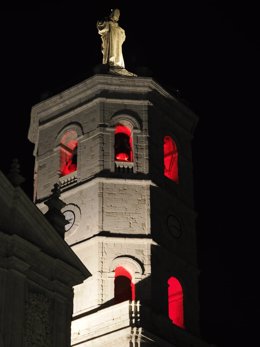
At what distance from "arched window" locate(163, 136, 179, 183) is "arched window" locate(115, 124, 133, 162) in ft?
4.59

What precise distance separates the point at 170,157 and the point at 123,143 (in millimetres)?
1943

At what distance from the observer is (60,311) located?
1073 inches

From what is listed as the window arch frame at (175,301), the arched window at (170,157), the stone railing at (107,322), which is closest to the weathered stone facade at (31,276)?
the stone railing at (107,322)

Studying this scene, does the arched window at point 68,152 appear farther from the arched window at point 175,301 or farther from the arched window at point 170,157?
the arched window at point 175,301

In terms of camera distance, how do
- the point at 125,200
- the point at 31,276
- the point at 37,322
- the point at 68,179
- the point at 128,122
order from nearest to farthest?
the point at 37,322
the point at 31,276
the point at 125,200
the point at 68,179
the point at 128,122

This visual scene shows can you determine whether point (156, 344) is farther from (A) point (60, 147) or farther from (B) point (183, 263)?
(A) point (60, 147)

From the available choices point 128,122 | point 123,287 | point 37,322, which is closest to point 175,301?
point 123,287

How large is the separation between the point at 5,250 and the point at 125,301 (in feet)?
21.6

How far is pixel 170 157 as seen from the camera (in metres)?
37.6

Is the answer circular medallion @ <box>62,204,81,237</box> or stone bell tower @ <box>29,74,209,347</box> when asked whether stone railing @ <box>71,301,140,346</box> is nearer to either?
stone bell tower @ <box>29,74,209,347</box>

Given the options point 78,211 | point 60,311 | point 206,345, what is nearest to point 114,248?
point 78,211

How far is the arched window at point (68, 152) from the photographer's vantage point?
3653cm

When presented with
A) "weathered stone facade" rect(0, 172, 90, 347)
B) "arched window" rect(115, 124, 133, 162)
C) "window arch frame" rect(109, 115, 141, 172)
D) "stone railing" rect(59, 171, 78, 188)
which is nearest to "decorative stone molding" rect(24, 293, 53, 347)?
"weathered stone facade" rect(0, 172, 90, 347)

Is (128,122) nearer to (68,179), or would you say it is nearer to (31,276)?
(68,179)
